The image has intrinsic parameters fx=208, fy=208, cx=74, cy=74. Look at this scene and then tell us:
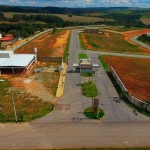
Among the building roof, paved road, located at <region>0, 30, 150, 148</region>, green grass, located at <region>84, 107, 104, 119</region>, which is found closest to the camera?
paved road, located at <region>0, 30, 150, 148</region>

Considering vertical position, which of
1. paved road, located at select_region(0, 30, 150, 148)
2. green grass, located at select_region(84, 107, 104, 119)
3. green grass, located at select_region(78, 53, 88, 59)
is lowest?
paved road, located at select_region(0, 30, 150, 148)

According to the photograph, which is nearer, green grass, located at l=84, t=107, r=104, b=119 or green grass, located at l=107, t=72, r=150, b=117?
green grass, located at l=84, t=107, r=104, b=119

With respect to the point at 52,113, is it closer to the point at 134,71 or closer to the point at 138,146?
the point at 138,146

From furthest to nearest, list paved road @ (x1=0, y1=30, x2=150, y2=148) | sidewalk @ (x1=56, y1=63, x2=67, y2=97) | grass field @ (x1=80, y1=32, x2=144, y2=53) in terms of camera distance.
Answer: grass field @ (x1=80, y1=32, x2=144, y2=53) < sidewalk @ (x1=56, y1=63, x2=67, y2=97) < paved road @ (x1=0, y1=30, x2=150, y2=148)

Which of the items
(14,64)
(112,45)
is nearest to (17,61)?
(14,64)

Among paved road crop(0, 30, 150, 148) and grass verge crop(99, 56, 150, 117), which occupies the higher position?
grass verge crop(99, 56, 150, 117)

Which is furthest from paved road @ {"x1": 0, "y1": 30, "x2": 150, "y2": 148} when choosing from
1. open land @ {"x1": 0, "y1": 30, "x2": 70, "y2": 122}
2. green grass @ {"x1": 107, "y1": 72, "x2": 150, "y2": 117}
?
open land @ {"x1": 0, "y1": 30, "x2": 70, "y2": 122}

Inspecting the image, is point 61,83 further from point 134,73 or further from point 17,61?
point 134,73

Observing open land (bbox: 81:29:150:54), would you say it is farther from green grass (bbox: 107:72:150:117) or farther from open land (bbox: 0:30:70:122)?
green grass (bbox: 107:72:150:117)
